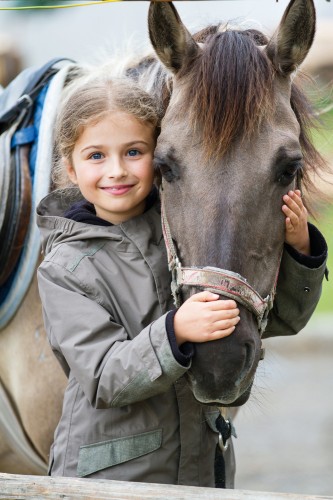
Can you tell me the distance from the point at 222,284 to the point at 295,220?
32 cm

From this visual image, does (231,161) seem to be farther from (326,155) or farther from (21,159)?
(21,159)

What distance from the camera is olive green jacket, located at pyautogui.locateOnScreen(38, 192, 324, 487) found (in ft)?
6.25

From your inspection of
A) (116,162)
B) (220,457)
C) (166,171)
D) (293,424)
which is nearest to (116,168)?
(116,162)

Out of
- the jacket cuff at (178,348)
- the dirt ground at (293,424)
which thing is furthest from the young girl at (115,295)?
the dirt ground at (293,424)

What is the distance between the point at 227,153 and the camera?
191 cm

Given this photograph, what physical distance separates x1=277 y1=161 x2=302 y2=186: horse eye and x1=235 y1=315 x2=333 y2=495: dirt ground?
2083mm

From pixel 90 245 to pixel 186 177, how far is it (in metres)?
0.32

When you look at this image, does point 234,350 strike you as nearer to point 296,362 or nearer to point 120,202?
point 120,202

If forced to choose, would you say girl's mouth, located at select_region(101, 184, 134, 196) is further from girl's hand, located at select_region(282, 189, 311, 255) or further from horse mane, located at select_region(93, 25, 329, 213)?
girl's hand, located at select_region(282, 189, 311, 255)

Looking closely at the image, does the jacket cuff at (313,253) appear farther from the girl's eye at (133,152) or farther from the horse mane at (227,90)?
the girl's eye at (133,152)

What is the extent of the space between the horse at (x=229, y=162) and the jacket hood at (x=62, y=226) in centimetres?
16

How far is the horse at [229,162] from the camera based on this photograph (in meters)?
1.81

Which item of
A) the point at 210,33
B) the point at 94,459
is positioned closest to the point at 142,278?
the point at 94,459

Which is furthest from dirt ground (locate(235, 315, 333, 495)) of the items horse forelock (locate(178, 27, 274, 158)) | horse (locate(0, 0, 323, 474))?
horse forelock (locate(178, 27, 274, 158))
